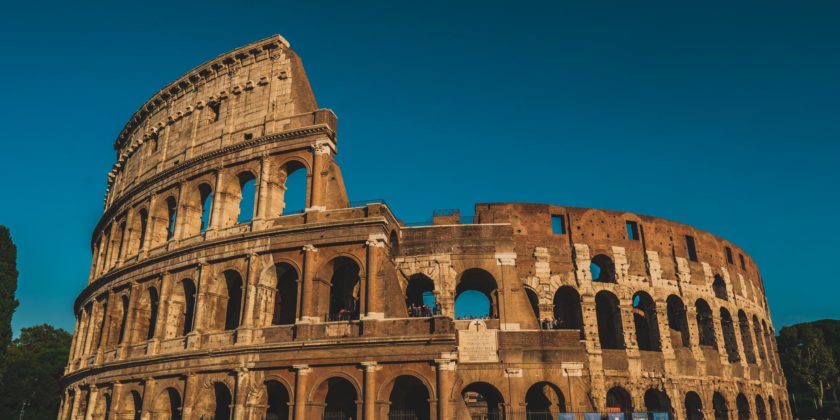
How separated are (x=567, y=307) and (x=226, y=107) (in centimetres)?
1795

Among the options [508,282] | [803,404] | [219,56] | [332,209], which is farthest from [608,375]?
[803,404]

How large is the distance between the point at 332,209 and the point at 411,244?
3601 mm

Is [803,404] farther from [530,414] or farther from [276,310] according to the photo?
[276,310]

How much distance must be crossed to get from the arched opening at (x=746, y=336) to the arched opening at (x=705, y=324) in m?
2.47

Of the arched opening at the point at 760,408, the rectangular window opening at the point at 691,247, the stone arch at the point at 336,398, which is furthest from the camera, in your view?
the arched opening at the point at 760,408

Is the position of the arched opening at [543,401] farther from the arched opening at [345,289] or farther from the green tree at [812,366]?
the green tree at [812,366]

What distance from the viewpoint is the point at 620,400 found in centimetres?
2419

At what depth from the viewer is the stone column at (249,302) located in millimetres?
19953

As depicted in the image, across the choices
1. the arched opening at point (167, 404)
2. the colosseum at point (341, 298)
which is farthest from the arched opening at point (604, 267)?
the arched opening at point (167, 404)

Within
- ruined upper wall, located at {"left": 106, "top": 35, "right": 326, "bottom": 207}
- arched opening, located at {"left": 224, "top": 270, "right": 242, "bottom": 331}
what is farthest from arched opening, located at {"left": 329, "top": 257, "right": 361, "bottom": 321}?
ruined upper wall, located at {"left": 106, "top": 35, "right": 326, "bottom": 207}

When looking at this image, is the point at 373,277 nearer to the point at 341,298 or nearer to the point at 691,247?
the point at 341,298

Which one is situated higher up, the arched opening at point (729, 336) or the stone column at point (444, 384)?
the arched opening at point (729, 336)

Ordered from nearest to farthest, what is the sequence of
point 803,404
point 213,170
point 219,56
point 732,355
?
point 213,170 < point 219,56 < point 732,355 < point 803,404

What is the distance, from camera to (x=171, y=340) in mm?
21859
